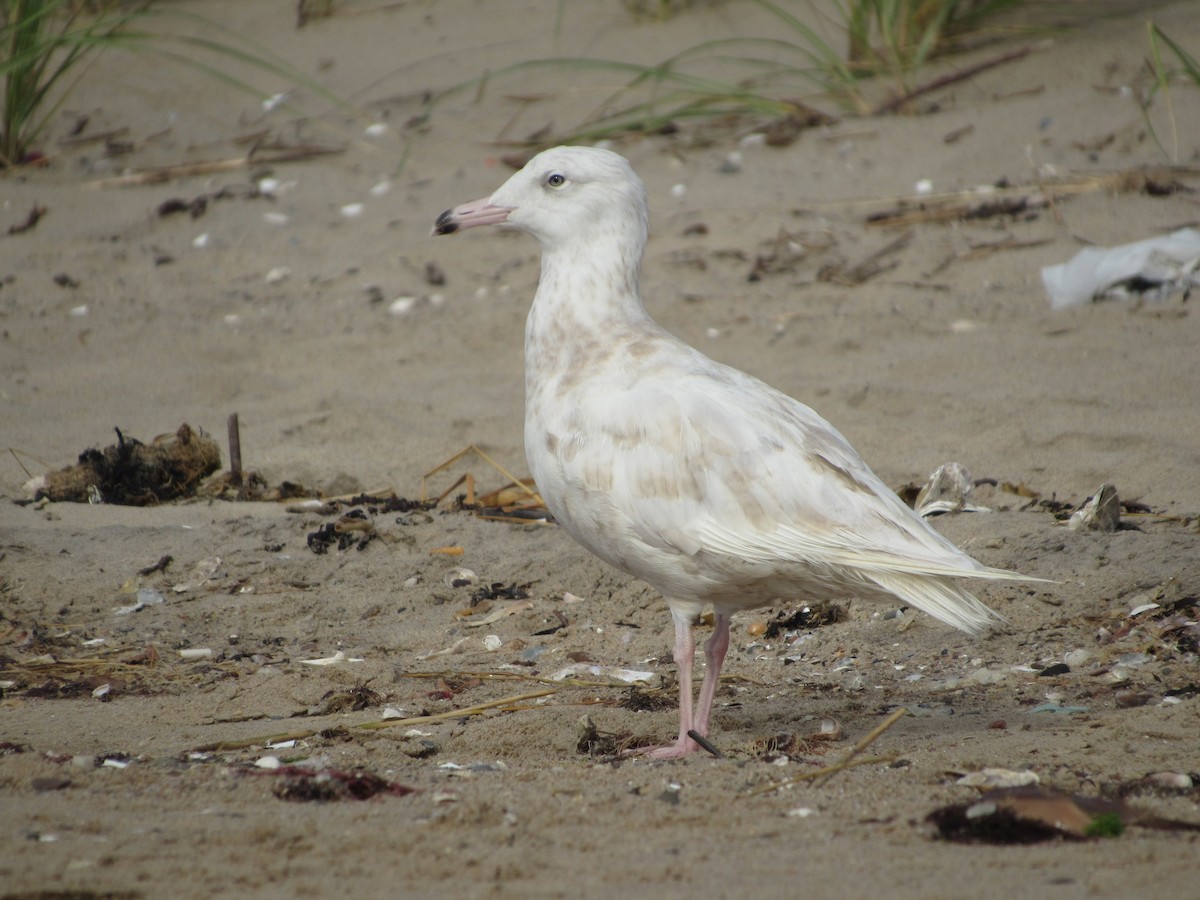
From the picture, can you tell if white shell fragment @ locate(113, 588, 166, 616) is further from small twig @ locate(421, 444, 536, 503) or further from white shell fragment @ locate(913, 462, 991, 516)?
white shell fragment @ locate(913, 462, 991, 516)

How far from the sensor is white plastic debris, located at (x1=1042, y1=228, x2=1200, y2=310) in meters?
6.64

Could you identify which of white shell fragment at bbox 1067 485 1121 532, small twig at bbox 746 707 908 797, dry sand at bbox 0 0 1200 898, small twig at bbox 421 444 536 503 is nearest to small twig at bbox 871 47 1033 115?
dry sand at bbox 0 0 1200 898

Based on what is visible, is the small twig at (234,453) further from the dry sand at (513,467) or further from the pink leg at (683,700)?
the pink leg at (683,700)

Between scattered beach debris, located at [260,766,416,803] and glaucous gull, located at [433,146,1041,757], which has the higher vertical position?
glaucous gull, located at [433,146,1041,757]

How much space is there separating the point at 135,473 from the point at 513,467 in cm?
160

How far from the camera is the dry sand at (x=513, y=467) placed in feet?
8.24

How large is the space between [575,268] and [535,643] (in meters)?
1.25

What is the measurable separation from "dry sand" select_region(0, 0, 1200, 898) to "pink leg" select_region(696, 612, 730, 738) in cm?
8

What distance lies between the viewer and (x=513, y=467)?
19.1ft

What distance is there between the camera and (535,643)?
4.33 m

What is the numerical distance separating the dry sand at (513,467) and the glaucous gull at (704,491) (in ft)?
1.25

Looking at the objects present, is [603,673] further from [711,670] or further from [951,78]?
[951,78]

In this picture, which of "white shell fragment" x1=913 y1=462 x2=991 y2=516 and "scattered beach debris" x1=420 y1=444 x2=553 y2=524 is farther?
"scattered beach debris" x1=420 y1=444 x2=553 y2=524

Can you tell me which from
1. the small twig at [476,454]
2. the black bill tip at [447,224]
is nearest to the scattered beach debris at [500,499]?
the small twig at [476,454]
